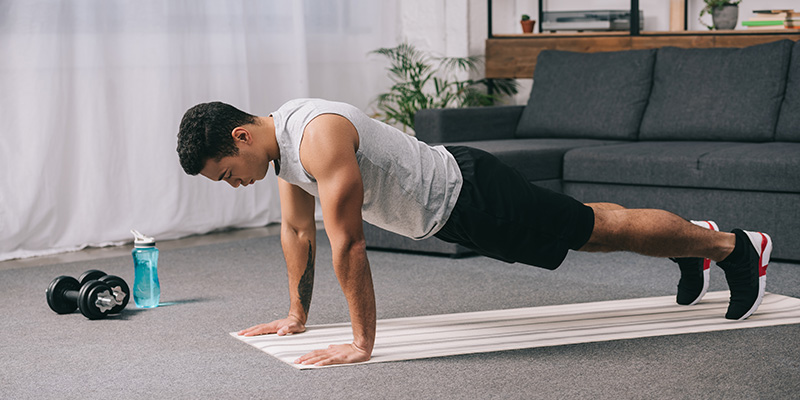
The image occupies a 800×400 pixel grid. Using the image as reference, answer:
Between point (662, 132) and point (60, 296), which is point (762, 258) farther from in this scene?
point (60, 296)

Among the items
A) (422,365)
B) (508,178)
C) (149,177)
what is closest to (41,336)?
(422,365)

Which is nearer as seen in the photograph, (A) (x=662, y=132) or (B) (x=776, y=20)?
(A) (x=662, y=132)

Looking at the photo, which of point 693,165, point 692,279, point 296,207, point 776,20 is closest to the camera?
point 296,207

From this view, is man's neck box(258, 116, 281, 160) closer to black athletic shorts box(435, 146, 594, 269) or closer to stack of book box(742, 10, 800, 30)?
black athletic shorts box(435, 146, 594, 269)

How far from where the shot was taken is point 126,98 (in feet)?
13.4

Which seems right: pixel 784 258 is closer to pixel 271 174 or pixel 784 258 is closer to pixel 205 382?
pixel 205 382

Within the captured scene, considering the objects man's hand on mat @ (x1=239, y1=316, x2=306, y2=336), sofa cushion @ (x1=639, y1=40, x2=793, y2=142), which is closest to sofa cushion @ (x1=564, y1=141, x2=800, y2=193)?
sofa cushion @ (x1=639, y1=40, x2=793, y2=142)

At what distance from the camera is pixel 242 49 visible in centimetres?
446

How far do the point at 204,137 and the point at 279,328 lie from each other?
642 mm

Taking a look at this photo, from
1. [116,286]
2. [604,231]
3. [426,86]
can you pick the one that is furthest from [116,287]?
[426,86]

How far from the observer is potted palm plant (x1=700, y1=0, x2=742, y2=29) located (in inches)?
176

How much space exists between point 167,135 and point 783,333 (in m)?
2.90

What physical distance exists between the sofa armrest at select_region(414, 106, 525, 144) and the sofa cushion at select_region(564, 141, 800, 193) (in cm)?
64

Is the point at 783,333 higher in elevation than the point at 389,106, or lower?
lower
